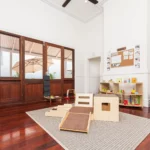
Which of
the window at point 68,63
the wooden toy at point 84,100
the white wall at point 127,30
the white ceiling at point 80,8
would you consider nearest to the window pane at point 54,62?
Result: the window at point 68,63

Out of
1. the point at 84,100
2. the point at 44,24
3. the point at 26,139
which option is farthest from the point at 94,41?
the point at 26,139

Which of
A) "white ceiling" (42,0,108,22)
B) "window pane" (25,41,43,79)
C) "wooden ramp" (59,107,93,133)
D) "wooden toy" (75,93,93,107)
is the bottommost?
"wooden ramp" (59,107,93,133)

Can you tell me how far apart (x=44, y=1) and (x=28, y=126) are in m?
4.26

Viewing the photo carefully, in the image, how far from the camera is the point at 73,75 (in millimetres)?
4914

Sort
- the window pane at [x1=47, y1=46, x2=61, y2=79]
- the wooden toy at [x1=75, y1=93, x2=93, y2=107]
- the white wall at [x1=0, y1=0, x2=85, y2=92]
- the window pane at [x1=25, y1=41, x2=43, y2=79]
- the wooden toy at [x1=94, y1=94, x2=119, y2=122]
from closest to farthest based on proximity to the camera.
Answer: the wooden toy at [x1=94, y1=94, x2=119, y2=122] → the wooden toy at [x1=75, y1=93, x2=93, y2=107] → the white wall at [x1=0, y1=0, x2=85, y2=92] → the window pane at [x1=25, y1=41, x2=43, y2=79] → the window pane at [x1=47, y1=46, x2=61, y2=79]

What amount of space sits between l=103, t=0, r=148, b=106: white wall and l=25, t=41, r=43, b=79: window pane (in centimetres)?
241

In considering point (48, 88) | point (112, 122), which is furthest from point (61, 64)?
point (112, 122)

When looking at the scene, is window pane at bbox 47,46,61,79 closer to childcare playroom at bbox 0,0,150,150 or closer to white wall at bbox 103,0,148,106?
childcare playroom at bbox 0,0,150,150

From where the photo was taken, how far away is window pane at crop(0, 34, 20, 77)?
3.13 meters

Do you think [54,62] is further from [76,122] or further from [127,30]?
[76,122]

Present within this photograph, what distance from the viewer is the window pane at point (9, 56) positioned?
313 centimetres

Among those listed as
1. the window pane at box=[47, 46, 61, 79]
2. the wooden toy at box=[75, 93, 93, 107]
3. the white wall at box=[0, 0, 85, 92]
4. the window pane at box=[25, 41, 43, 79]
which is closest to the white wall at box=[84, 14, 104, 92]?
the white wall at box=[0, 0, 85, 92]

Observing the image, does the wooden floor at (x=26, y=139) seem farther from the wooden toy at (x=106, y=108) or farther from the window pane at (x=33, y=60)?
the window pane at (x=33, y=60)

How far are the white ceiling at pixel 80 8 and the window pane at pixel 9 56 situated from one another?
81.4 inches
